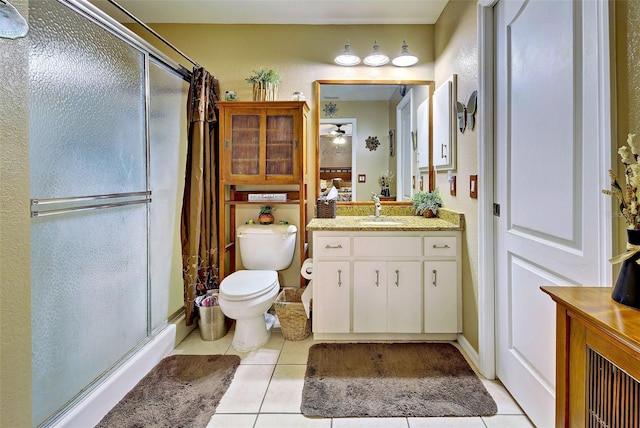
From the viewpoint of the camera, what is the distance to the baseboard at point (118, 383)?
61.2 inches

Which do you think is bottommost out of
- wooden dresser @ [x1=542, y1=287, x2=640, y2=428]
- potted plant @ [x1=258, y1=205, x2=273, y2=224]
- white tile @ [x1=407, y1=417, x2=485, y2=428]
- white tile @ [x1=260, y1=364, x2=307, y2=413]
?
white tile @ [x1=407, y1=417, x2=485, y2=428]

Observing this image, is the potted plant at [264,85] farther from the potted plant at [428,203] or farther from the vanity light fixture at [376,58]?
the potted plant at [428,203]

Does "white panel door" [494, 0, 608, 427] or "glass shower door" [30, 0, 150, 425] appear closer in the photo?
"white panel door" [494, 0, 608, 427]

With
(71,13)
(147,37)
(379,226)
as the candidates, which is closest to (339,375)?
(379,226)

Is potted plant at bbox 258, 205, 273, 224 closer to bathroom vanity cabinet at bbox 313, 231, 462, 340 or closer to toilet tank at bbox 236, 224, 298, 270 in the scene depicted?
toilet tank at bbox 236, 224, 298, 270

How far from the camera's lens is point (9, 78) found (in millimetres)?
1047

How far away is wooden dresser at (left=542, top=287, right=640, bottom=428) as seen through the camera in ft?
2.29

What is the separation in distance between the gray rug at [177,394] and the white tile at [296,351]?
301mm

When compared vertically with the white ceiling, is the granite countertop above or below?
below

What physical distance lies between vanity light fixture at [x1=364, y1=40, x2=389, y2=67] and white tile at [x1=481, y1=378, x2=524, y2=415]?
2412 mm

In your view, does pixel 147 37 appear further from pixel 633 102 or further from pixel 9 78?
pixel 633 102

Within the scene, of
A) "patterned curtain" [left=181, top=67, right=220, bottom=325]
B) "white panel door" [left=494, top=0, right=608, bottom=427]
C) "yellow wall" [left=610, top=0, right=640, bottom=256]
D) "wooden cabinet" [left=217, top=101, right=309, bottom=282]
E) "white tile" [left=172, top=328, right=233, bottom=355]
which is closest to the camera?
"yellow wall" [left=610, top=0, right=640, bottom=256]

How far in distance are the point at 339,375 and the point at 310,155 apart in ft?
5.68

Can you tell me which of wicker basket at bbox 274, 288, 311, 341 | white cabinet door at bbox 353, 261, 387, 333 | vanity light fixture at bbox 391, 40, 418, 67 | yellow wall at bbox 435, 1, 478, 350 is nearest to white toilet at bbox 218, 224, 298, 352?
wicker basket at bbox 274, 288, 311, 341
